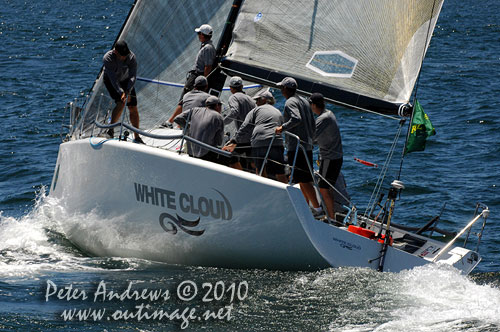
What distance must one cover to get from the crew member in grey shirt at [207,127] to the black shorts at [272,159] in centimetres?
44

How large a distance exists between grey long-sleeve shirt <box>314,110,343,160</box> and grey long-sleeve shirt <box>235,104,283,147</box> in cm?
60

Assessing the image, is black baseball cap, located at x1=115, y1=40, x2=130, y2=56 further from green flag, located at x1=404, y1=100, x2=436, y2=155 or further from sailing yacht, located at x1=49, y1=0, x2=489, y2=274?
green flag, located at x1=404, y1=100, x2=436, y2=155

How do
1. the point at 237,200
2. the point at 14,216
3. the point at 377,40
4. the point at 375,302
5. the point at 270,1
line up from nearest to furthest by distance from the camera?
the point at 375,302, the point at 237,200, the point at 377,40, the point at 270,1, the point at 14,216

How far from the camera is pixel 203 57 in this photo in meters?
10.8

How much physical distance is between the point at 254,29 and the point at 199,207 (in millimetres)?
2626

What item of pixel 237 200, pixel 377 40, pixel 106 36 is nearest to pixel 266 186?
pixel 237 200

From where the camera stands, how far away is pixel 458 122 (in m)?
18.1

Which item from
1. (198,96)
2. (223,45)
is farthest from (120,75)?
(198,96)

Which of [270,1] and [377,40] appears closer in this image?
[377,40]

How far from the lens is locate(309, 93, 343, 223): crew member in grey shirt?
31.2ft

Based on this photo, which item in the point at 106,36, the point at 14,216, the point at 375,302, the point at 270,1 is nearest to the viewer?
the point at 375,302

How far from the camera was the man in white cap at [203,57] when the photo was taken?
35.3ft

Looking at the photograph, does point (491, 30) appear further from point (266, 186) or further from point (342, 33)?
point (266, 186)

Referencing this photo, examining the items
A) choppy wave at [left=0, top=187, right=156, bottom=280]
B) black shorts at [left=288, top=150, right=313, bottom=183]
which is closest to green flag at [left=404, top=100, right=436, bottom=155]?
black shorts at [left=288, top=150, right=313, bottom=183]
